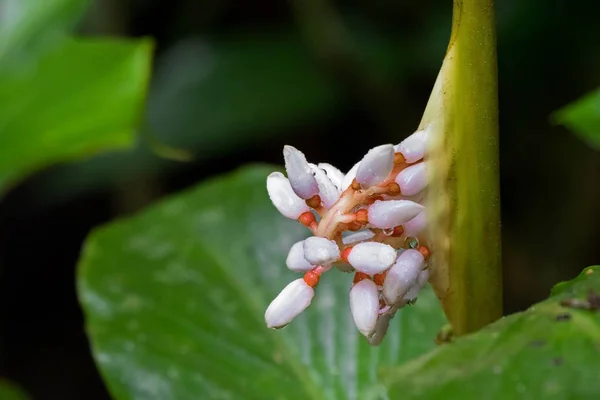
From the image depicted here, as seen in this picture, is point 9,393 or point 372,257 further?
point 9,393

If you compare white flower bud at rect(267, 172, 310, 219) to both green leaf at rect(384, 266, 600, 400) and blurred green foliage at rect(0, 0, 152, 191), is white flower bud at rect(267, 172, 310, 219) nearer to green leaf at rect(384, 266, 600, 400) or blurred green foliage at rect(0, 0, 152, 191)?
green leaf at rect(384, 266, 600, 400)

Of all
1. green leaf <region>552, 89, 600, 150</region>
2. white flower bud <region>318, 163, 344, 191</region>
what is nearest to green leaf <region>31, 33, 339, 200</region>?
green leaf <region>552, 89, 600, 150</region>

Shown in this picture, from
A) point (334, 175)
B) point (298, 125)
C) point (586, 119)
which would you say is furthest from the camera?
point (298, 125)

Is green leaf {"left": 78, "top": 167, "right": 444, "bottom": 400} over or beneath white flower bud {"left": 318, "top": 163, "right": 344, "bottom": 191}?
beneath

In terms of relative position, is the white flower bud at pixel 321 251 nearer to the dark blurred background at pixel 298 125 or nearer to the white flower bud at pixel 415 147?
the white flower bud at pixel 415 147

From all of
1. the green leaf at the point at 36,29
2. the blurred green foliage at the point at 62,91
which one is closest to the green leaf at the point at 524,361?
the blurred green foliage at the point at 62,91

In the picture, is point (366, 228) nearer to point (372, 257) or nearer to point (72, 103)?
point (372, 257)

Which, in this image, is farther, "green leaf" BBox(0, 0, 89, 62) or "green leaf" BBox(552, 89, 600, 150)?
"green leaf" BBox(0, 0, 89, 62)

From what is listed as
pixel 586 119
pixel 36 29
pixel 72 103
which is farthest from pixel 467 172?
pixel 36 29
